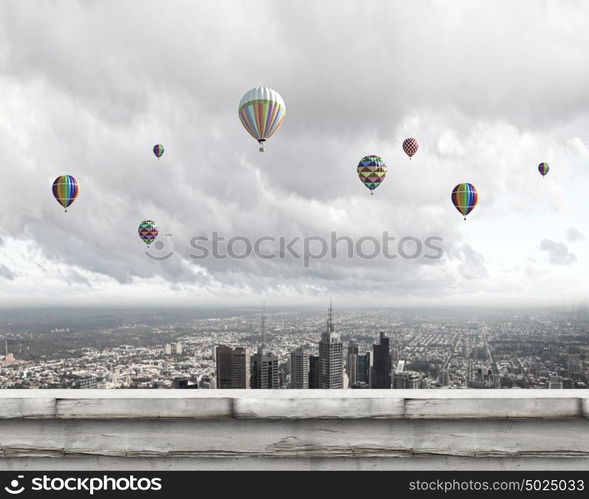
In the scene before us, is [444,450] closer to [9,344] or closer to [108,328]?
[9,344]

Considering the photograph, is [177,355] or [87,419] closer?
[87,419]

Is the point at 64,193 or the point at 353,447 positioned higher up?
the point at 64,193

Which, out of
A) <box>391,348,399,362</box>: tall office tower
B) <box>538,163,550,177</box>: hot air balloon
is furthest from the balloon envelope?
<box>538,163,550,177</box>: hot air balloon

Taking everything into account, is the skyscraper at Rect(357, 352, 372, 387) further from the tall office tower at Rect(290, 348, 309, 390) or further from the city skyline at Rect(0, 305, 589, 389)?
the tall office tower at Rect(290, 348, 309, 390)

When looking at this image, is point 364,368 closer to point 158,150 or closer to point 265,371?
point 265,371

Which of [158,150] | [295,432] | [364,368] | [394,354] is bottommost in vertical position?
[364,368]

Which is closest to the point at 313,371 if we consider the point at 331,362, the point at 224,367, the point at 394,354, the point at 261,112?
the point at 331,362

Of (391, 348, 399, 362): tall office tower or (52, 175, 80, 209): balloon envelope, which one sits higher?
(52, 175, 80, 209): balloon envelope
